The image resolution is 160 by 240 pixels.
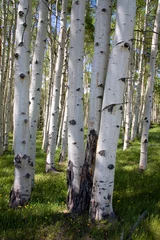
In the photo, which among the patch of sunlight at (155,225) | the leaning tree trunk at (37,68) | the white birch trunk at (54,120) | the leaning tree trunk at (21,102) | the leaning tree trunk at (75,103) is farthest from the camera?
the white birch trunk at (54,120)

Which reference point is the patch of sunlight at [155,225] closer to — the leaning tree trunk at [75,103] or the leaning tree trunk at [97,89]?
the leaning tree trunk at [97,89]

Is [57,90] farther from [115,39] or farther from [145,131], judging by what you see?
[115,39]

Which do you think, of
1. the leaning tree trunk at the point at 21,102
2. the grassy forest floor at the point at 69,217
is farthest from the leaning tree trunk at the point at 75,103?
the leaning tree trunk at the point at 21,102

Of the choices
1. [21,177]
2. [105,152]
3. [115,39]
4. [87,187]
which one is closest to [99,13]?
[115,39]

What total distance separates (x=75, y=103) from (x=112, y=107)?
736mm

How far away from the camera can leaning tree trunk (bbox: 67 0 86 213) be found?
3.26 meters

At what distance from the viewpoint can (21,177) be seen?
344cm

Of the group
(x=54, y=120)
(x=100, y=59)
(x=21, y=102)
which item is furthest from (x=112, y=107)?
(x=54, y=120)

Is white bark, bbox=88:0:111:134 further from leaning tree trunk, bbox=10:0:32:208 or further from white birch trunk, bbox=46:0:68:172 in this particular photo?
white birch trunk, bbox=46:0:68:172

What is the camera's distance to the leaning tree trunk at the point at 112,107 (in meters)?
2.68

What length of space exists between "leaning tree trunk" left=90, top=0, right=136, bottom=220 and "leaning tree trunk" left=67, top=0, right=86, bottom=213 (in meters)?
0.47

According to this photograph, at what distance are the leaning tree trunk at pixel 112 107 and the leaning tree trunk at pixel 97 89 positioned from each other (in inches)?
11.0

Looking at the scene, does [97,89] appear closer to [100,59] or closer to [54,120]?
[100,59]

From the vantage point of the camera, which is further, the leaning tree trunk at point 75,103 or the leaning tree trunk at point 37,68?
the leaning tree trunk at point 37,68
